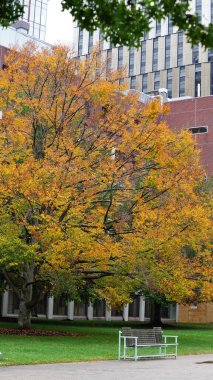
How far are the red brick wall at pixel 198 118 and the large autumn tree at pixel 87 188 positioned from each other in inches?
1716

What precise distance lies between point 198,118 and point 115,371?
6035cm

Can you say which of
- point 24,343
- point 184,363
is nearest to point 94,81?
point 24,343

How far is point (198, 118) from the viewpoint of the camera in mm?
73500

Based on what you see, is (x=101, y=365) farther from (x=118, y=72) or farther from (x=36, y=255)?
(x=118, y=72)

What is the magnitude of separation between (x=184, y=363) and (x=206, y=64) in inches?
3958

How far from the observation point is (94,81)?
27891mm

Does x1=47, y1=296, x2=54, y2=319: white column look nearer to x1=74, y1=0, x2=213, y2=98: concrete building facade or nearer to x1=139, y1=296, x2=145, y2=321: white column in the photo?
x1=139, y1=296, x2=145, y2=321: white column

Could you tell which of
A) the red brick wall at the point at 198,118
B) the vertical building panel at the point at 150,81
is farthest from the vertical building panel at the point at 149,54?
the red brick wall at the point at 198,118

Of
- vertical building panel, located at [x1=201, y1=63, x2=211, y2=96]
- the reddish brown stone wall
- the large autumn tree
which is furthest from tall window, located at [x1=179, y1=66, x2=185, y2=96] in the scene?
the large autumn tree

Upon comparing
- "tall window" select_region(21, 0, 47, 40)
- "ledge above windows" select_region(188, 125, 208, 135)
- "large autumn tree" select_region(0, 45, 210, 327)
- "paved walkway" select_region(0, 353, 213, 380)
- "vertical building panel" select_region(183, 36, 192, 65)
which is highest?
"tall window" select_region(21, 0, 47, 40)

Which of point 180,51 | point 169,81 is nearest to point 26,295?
point 169,81

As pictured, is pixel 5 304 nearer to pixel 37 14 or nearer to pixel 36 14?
pixel 36 14

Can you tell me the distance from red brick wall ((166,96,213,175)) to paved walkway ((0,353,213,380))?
54837mm

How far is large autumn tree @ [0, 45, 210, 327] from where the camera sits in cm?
2394
